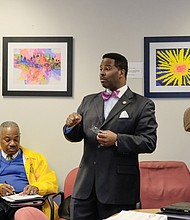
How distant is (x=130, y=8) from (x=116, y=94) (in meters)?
1.49

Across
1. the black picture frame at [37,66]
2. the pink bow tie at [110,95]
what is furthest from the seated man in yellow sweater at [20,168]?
the pink bow tie at [110,95]

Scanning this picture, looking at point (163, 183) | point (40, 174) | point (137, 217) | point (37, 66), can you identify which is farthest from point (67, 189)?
point (137, 217)

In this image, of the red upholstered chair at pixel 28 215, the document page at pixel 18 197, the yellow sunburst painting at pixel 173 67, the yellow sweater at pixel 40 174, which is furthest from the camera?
the yellow sunburst painting at pixel 173 67

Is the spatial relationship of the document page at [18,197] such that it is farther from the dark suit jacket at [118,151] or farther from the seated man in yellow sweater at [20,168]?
the dark suit jacket at [118,151]

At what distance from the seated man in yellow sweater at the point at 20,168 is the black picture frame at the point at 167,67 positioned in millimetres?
1208

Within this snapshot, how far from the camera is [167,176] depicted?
3629 millimetres

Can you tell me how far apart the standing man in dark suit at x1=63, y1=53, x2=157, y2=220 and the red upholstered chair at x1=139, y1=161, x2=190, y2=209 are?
36.3 inches

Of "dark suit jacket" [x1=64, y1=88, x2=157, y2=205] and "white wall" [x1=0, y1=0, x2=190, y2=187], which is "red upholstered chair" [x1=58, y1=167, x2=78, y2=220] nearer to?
"white wall" [x1=0, y1=0, x2=190, y2=187]

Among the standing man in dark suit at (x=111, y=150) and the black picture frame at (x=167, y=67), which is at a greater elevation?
the black picture frame at (x=167, y=67)

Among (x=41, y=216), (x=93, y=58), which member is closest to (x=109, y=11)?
(x=93, y=58)

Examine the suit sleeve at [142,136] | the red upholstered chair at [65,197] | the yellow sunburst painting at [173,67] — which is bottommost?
the red upholstered chair at [65,197]

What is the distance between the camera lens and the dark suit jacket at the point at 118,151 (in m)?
2.55

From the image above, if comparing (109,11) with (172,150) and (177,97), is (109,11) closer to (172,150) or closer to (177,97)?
(177,97)

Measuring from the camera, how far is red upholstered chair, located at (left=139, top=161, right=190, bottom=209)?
3.49 meters
